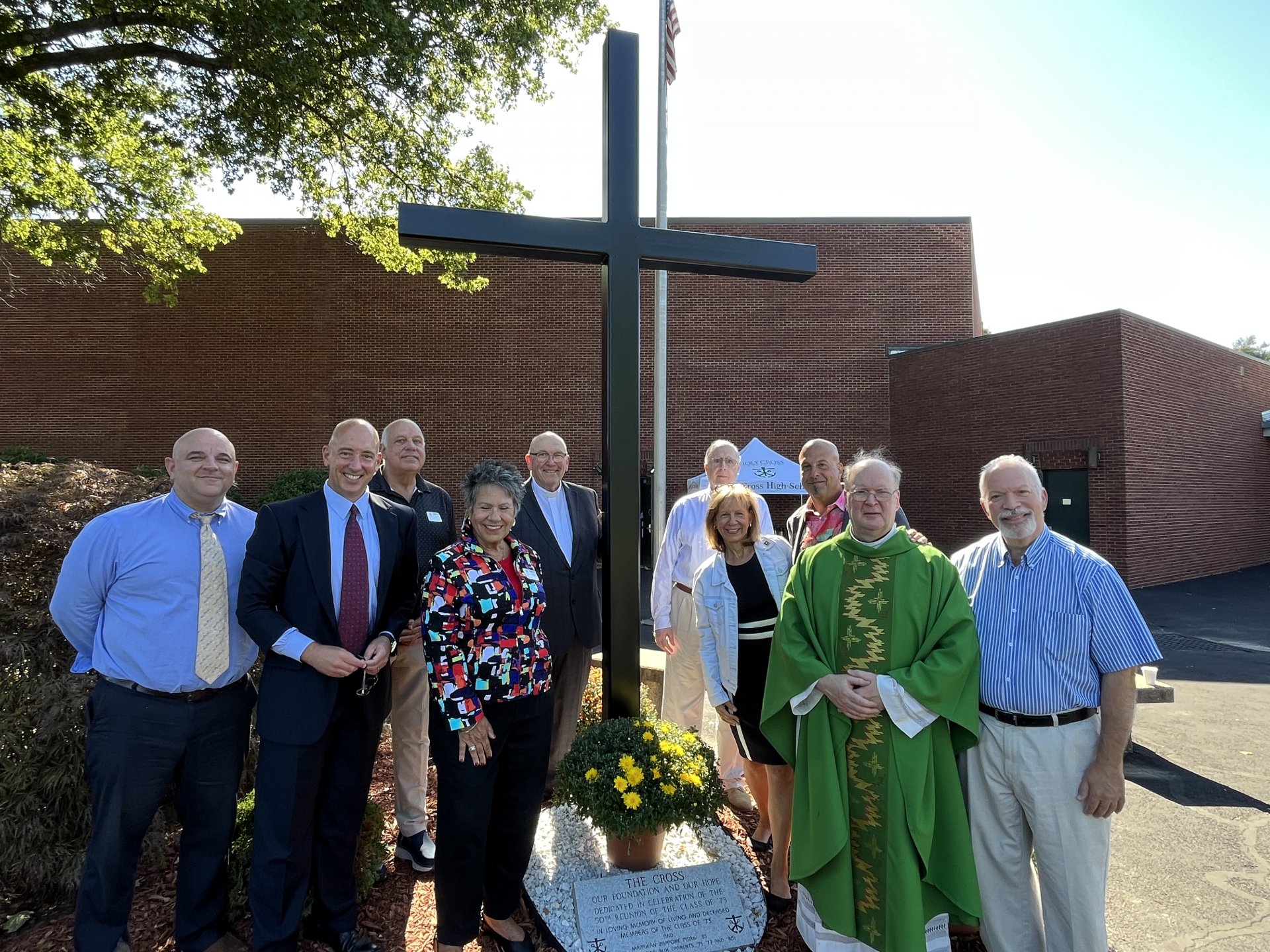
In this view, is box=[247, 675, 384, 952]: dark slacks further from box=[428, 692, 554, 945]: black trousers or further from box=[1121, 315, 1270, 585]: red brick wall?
box=[1121, 315, 1270, 585]: red brick wall

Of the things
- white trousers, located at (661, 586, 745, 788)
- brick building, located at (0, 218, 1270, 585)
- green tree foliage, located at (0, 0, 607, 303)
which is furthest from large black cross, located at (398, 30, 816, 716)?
brick building, located at (0, 218, 1270, 585)

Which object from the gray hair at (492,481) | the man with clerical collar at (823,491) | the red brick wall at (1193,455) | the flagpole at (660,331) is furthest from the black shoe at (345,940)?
the red brick wall at (1193,455)

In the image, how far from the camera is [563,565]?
11.9 feet

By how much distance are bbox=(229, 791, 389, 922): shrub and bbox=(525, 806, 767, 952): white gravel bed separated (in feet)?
2.18

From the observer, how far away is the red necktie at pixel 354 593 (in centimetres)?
266

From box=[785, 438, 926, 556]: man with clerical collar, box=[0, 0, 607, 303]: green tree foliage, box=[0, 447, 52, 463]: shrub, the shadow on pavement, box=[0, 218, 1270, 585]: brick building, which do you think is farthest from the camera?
box=[0, 218, 1270, 585]: brick building

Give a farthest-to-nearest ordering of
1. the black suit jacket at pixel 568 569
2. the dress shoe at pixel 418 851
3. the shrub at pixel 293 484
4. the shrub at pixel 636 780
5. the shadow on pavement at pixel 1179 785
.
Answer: the shrub at pixel 293 484 < the shadow on pavement at pixel 1179 785 < the black suit jacket at pixel 568 569 < the dress shoe at pixel 418 851 < the shrub at pixel 636 780

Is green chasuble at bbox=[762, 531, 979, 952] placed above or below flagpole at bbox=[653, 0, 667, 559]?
below

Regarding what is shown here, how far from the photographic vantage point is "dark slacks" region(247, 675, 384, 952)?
2.46 m

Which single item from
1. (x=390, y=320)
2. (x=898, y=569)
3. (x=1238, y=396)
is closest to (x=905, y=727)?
(x=898, y=569)

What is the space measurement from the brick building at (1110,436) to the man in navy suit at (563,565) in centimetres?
1243

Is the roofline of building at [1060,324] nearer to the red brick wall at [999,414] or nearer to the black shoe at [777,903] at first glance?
the red brick wall at [999,414]

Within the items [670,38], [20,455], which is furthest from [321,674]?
[20,455]

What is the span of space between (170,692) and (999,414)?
50.5 feet
